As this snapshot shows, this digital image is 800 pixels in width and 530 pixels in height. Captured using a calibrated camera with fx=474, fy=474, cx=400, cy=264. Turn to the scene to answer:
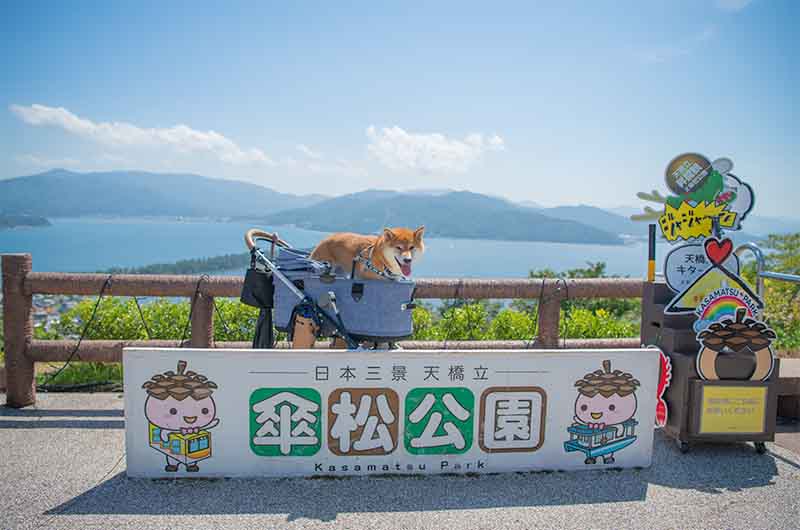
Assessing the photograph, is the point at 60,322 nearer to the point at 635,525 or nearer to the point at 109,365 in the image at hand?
the point at 109,365

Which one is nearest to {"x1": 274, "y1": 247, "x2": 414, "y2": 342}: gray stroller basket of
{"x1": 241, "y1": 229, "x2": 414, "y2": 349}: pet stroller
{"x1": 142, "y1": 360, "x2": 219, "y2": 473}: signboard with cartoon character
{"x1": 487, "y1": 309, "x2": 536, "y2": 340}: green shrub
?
{"x1": 241, "y1": 229, "x2": 414, "y2": 349}: pet stroller

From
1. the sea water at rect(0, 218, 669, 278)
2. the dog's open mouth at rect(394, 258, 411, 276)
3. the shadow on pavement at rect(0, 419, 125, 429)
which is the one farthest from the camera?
the sea water at rect(0, 218, 669, 278)

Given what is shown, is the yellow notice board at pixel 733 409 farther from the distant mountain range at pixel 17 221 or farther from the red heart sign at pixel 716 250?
the distant mountain range at pixel 17 221

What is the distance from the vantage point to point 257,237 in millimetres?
3561

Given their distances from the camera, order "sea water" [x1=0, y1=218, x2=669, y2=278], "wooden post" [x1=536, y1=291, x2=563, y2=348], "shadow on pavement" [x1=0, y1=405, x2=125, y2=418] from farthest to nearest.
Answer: "sea water" [x1=0, y1=218, x2=669, y2=278]
"wooden post" [x1=536, y1=291, x2=563, y2=348]
"shadow on pavement" [x1=0, y1=405, x2=125, y2=418]

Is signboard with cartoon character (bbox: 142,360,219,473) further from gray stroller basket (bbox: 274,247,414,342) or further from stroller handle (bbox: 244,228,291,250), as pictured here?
stroller handle (bbox: 244,228,291,250)

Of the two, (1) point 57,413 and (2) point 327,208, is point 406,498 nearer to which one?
(1) point 57,413

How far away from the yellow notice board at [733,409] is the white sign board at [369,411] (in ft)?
2.33

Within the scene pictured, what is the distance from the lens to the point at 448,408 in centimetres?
282

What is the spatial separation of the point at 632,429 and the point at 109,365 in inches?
187

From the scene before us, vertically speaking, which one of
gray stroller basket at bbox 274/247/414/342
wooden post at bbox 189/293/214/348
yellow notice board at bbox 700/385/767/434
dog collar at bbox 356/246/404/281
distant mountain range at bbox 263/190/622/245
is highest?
distant mountain range at bbox 263/190/622/245

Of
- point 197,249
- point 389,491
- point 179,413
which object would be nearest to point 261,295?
point 179,413

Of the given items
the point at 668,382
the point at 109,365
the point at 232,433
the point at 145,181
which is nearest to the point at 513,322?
the point at 668,382

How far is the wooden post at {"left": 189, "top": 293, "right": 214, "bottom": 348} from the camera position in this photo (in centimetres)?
420
